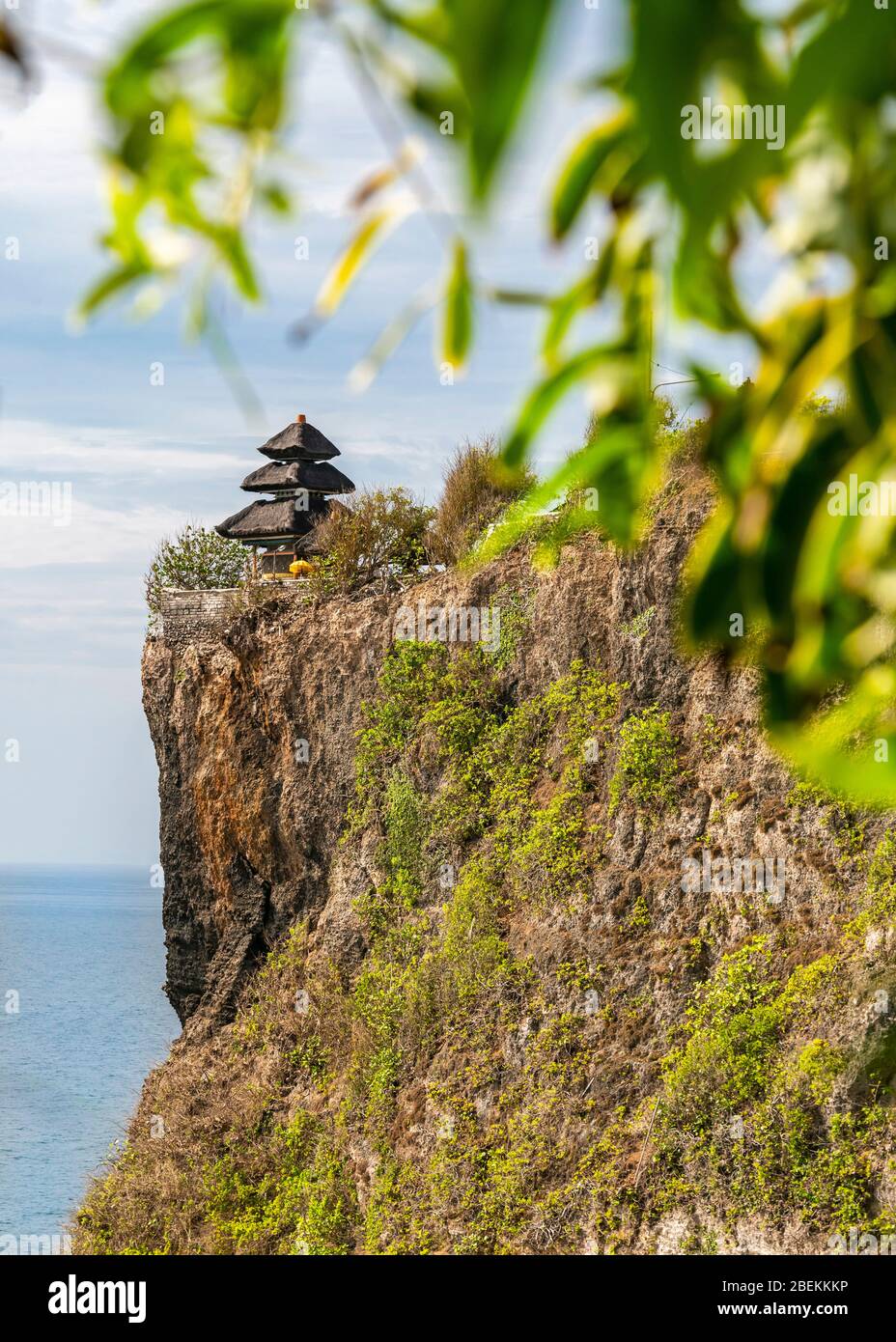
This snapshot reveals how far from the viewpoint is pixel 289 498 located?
15469 mm

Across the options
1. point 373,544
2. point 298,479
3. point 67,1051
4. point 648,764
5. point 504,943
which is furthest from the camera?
point 67,1051

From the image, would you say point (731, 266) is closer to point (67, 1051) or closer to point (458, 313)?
point (458, 313)

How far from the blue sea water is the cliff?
4.92 feet

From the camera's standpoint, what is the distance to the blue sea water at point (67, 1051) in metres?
47.7

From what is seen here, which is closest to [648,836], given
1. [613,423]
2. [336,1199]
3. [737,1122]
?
[737,1122]

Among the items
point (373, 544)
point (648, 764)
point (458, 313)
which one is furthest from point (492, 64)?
point (373, 544)

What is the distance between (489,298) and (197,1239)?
12425mm

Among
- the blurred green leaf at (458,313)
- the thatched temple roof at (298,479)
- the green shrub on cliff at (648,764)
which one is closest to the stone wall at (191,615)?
the thatched temple roof at (298,479)

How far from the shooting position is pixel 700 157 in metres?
0.77

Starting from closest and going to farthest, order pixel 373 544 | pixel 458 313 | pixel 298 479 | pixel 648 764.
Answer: pixel 458 313, pixel 648 764, pixel 373 544, pixel 298 479

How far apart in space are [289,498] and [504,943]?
6849 millimetres

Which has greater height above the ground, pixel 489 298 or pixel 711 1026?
pixel 489 298

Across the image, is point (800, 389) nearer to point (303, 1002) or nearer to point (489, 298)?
point (489, 298)

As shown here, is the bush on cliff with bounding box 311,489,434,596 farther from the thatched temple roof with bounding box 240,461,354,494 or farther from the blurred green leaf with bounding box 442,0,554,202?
the blurred green leaf with bounding box 442,0,554,202
